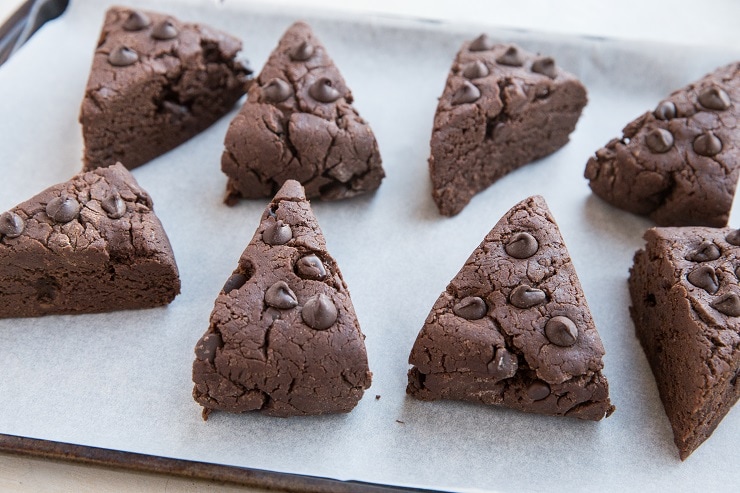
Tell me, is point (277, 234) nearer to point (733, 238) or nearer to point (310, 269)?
point (310, 269)

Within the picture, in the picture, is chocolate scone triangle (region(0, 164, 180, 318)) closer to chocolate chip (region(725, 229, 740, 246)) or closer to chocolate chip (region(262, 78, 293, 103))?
chocolate chip (region(262, 78, 293, 103))

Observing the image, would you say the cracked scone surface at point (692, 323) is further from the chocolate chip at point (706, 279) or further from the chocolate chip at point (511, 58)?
the chocolate chip at point (511, 58)

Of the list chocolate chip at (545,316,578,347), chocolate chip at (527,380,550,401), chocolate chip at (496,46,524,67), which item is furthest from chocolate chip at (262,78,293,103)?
chocolate chip at (527,380,550,401)

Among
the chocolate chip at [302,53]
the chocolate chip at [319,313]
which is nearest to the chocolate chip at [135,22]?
the chocolate chip at [302,53]

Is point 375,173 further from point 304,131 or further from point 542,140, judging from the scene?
point 542,140

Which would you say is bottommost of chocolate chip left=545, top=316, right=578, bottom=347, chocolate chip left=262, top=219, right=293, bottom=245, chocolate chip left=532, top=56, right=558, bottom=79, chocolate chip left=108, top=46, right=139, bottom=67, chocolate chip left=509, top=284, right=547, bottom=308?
chocolate chip left=545, top=316, right=578, bottom=347

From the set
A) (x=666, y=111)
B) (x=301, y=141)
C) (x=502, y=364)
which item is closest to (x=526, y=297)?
(x=502, y=364)
